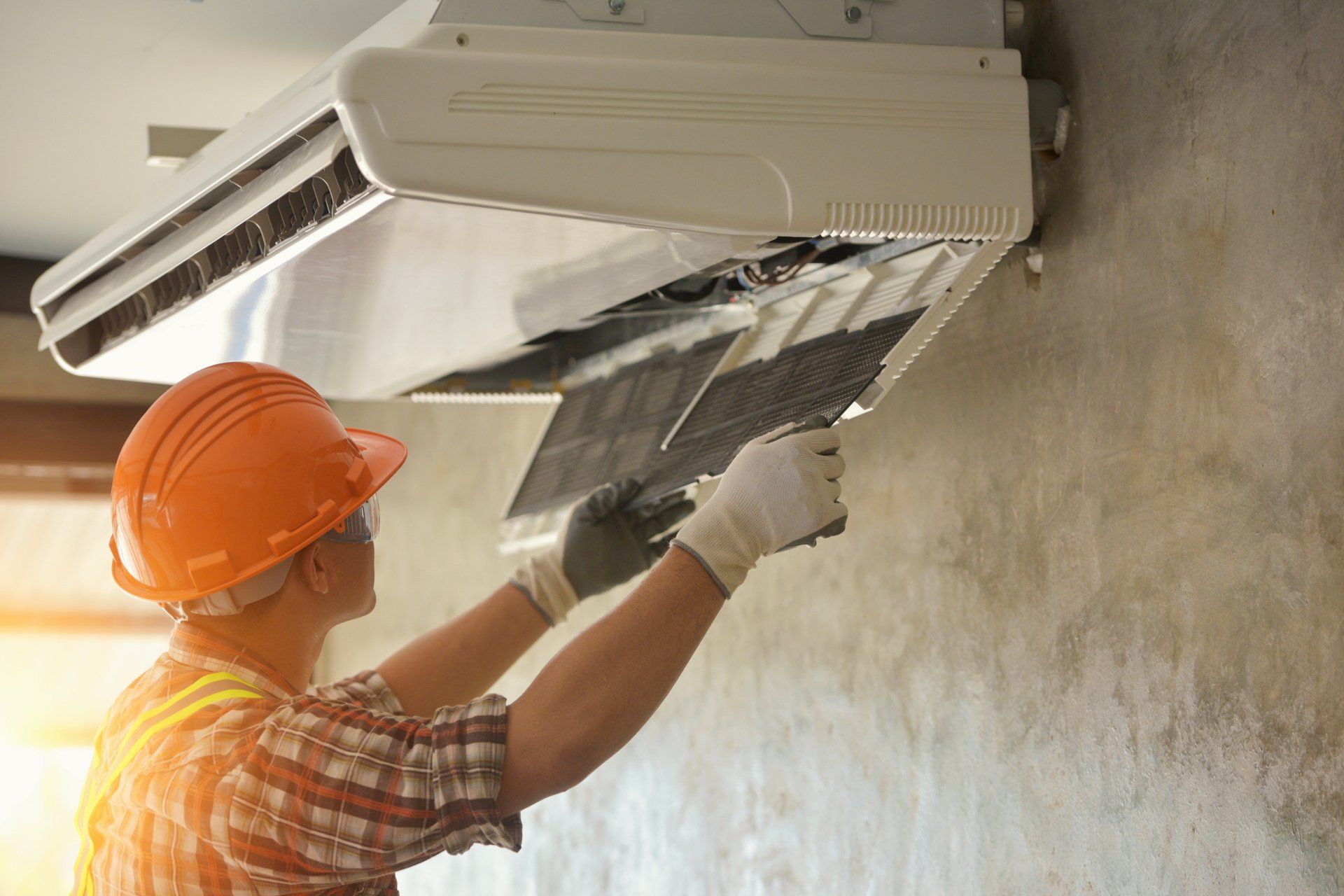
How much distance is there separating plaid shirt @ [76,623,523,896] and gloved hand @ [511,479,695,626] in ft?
2.04

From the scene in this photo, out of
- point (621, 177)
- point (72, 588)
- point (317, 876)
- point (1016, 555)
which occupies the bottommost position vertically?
point (317, 876)

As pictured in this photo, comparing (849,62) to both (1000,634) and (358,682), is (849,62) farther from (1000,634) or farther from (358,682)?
(358,682)

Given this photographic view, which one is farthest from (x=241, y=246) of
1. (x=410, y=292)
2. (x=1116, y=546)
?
(x=1116, y=546)

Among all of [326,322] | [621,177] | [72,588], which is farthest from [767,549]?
[72,588]

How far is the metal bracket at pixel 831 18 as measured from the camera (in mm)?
1354

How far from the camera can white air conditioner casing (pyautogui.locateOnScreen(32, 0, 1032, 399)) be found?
117 cm

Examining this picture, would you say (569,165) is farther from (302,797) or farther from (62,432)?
(62,432)

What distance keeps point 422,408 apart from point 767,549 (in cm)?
275

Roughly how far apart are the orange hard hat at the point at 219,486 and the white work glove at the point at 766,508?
0.45 m

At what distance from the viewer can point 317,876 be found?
3.92ft

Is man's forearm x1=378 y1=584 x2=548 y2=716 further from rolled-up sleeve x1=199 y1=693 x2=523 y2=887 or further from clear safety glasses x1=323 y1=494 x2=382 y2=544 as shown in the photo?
rolled-up sleeve x1=199 y1=693 x2=523 y2=887

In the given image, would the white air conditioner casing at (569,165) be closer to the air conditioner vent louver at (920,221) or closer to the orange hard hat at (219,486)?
the air conditioner vent louver at (920,221)

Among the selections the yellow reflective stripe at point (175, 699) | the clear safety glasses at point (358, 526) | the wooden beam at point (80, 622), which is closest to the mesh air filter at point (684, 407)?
the clear safety glasses at point (358, 526)

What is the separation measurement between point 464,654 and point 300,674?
39 cm
